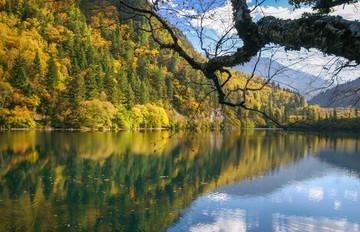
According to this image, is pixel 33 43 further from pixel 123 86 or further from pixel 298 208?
pixel 298 208

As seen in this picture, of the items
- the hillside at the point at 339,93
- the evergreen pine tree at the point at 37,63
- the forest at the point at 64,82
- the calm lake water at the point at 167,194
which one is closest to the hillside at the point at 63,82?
the forest at the point at 64,82

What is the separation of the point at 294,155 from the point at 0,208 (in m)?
25.1

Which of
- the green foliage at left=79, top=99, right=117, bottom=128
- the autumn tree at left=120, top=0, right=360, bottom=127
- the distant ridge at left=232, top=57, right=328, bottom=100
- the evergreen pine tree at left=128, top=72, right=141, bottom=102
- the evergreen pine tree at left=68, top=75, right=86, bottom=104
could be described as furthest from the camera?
the evergreen pine tree at left=128, top=72, right=141, bottom=102

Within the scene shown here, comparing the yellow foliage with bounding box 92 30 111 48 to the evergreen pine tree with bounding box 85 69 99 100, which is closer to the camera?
the evergreen pine tree with bounding box 85 69 99 100

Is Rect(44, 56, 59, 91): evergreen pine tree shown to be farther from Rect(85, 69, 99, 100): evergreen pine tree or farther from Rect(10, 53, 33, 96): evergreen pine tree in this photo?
Rect(85, 69, 99, 100): evergreen pine tree

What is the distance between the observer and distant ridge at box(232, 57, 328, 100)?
8.34 feet

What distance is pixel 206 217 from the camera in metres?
8.62

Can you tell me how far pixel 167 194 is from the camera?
35.4ft

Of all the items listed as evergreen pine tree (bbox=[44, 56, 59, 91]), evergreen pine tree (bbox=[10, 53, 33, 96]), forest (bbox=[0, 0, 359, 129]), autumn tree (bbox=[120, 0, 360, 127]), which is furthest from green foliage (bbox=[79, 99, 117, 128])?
autumn tree (bbox=[120, 0, 360, 127])

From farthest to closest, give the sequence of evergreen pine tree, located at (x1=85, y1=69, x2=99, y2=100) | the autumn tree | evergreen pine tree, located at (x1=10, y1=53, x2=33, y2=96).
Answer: evergreen pine tree, located at (x1=85, y1=69, x2=99, y2=100) → evergreen pine tree, located at (x1=10, y1=53, x2=33, y2=96) → the autumn tree

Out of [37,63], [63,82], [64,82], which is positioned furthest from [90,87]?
[37,63]

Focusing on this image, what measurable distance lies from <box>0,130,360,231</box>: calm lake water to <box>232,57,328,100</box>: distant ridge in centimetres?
73

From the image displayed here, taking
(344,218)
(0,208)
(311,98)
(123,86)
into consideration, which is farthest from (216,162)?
(123,86)

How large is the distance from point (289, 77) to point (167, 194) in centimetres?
923
